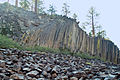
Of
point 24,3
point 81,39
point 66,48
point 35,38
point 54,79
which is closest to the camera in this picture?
point 54,79

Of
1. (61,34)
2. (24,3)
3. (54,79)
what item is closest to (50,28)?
(61,34)

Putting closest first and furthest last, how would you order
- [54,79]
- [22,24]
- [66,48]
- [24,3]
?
[54,79], [66,48], [22,24], [24,3]

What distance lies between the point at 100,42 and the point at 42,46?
4667mm

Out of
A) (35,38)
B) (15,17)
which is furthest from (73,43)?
(15,17)

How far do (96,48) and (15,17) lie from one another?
26.0 ft

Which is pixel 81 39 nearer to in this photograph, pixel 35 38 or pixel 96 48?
pixel 96 48

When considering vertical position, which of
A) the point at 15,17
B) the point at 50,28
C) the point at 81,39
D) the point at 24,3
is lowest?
the point at 81,39

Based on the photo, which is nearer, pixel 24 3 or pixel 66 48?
pixel 66 48

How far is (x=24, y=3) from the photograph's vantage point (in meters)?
25.4

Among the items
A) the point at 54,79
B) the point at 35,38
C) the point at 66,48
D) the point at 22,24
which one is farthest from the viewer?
the point at 22,24

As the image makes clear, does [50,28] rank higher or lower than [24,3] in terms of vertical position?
lower

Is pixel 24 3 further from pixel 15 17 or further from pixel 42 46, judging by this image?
pixel 42 46

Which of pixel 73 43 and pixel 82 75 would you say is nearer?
pixel 82 75

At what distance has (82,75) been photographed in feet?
12.1
